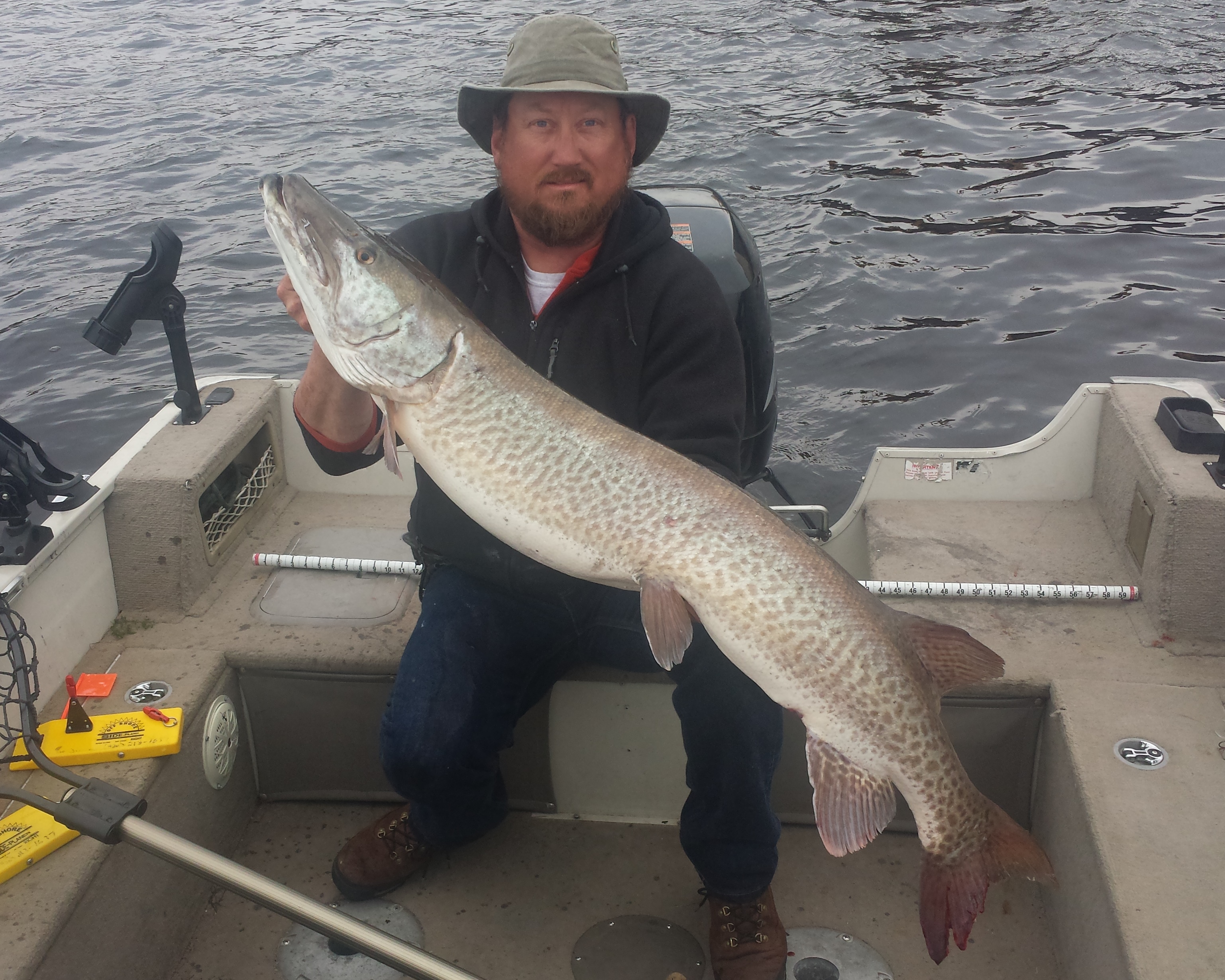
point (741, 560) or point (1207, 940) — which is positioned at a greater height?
point (741, 560)

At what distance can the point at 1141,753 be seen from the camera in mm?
2709

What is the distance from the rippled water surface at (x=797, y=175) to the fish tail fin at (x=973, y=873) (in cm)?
380

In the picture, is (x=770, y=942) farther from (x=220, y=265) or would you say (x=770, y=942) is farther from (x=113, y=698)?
Result: (x=220, y=265)

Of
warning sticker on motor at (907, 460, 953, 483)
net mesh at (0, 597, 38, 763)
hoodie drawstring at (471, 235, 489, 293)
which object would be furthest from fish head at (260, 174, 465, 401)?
warning sticker on motor at (907, 460, 953, 483)

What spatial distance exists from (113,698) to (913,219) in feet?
26.9

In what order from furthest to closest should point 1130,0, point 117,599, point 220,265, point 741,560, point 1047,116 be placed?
point 1130,0, point 1047,116, point 220,265, point 117,599, point 741,560

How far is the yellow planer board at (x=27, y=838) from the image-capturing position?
7.79 feet

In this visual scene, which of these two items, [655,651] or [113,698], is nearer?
[655,651]

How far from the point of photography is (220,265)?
8.85 m

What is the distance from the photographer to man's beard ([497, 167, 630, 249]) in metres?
2.75

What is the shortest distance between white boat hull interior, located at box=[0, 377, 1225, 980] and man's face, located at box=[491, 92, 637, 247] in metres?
1.30

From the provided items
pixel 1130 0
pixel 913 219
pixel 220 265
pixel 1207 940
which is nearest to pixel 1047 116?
pixel 913 219

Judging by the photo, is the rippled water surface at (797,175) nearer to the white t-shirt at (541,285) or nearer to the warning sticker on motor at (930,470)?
the warning sticker on motor at (930,470)

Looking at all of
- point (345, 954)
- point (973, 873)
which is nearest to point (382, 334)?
point (345, 954)
